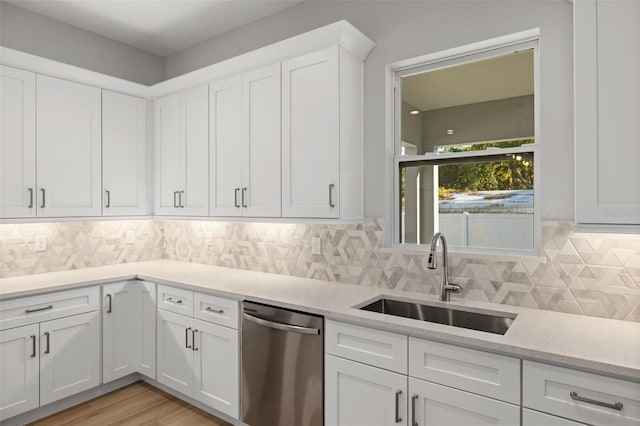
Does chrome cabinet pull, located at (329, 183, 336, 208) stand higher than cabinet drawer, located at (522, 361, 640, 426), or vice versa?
chrome cabinet pull, located at (329, 183, 336, 208)

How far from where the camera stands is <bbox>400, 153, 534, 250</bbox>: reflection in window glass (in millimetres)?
2189

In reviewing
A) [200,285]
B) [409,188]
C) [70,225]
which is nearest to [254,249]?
[200,285]

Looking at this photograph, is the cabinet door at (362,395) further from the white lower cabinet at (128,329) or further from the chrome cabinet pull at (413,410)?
the white lower cabinet at (128,329)

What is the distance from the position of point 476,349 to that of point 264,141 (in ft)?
5.99

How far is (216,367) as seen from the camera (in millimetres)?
2572

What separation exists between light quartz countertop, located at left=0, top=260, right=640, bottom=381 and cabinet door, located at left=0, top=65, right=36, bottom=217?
569mm

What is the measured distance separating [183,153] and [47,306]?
1.46 m

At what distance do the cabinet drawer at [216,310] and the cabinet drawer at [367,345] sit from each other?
0.72 m

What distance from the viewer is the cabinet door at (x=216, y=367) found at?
8.10 ft

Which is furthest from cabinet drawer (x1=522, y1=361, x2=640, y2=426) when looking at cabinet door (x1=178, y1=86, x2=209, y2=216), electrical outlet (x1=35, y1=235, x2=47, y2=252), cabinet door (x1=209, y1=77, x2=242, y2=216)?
electrical outlet (x1=35, y1=235, x2=47, y2=252)

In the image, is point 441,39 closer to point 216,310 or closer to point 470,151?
point 470,151

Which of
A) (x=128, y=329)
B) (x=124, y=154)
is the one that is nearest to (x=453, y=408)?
(x=128, y=329)

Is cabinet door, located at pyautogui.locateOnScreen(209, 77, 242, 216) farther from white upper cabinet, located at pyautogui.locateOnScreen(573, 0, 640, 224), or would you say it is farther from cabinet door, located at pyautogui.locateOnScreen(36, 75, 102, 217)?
white upper cabinet, located at pyautogui.locateOnScreen(573, 0, 640, 224)

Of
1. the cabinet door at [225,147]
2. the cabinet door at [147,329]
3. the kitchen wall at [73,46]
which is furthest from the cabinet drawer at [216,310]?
the kitchen wall at [73,46]
